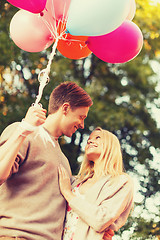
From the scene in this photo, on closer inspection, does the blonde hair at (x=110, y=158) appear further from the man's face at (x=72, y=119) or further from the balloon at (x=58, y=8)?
the balloon at (x=58, y=8)

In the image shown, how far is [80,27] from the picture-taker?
2562 mm

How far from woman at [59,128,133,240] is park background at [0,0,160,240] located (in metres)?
3.97

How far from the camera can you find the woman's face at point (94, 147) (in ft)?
10.2

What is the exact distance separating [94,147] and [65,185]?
443 mm

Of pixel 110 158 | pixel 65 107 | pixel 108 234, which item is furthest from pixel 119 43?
pixel 108 234

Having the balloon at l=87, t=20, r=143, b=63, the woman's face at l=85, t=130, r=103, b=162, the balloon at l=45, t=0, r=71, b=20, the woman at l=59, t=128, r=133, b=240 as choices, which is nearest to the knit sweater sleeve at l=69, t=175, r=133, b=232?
the woman at l=59, t=128, r=133, b=240

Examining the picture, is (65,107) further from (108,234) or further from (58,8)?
(108,234)

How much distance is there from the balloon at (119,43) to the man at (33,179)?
449mm

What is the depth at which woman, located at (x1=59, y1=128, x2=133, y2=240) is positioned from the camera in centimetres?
274

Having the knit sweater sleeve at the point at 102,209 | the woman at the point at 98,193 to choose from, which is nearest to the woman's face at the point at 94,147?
the woman at the point at 98,193

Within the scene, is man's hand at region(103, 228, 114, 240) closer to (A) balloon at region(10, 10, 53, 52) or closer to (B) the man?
(B) the man

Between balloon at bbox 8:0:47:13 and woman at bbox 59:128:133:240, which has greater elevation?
balloon at bbox 8:0:47:13

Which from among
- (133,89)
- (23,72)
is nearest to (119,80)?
(133,89)

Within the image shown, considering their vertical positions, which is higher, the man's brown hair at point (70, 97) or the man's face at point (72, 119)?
the man's brown hair at point (70, 97)
